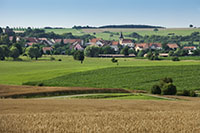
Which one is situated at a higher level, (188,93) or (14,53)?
(14,53)

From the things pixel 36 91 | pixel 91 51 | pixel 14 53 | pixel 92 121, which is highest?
pixel 92 121

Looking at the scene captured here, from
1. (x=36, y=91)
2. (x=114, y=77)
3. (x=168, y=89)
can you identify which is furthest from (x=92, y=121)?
(x=114, y=77)

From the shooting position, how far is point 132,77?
79250 mm

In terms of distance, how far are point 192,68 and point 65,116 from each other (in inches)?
2537

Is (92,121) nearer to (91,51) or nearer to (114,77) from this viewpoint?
(114,77)

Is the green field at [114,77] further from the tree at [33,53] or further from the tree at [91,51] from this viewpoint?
the tree at [91,51]

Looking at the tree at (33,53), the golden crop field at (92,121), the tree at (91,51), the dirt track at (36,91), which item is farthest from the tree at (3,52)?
the golden crop field at (92,121)

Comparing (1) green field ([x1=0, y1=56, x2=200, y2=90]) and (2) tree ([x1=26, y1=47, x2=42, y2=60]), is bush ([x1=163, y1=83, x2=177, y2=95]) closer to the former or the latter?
(1) green field ([x1=0, y1=56, x2=200, y2=90])

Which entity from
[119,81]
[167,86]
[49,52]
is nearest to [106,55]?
[49,52]

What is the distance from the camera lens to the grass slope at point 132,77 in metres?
71.0

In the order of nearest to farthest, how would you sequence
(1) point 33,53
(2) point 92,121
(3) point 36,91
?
(2) point 92,121 → (3) point 36,91 → (1) point 33,53

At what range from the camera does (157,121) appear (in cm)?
2905

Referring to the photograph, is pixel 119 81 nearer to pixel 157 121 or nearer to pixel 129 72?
pixel 129 72

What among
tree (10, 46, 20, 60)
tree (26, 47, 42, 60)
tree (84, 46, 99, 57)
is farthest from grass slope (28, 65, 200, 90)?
tree (84, 46, 99, 57)
